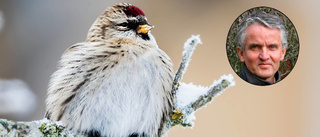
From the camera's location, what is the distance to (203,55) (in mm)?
886

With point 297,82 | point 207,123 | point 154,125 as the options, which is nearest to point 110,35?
point 154,125

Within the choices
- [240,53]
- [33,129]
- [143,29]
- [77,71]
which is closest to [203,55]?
[240,53]

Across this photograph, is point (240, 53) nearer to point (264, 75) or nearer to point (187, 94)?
point (264, 75)

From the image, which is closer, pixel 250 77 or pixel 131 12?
pixel 131 12

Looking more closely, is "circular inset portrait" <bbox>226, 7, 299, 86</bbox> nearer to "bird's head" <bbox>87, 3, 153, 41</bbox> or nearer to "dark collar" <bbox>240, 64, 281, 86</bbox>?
"dark collar" <bbox>240, 64, 281, 86</bbox>

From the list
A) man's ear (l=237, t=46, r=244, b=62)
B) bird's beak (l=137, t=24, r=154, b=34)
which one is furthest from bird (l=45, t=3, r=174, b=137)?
man's ear (l=237, t=46, r=244, b=62)

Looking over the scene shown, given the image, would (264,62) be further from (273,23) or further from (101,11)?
(101,11)

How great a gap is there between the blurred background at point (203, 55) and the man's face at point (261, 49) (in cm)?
5

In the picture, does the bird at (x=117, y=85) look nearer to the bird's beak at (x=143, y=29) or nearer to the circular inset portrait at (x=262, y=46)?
the bird's beak at (x=143, y=29)

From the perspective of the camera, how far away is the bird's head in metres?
0.74

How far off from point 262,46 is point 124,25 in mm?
344

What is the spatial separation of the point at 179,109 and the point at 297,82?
34 cm

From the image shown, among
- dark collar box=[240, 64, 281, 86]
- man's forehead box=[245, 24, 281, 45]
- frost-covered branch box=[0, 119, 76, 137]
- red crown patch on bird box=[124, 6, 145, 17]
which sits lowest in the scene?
frost-covered branch box=[0, 119, 76, 137]

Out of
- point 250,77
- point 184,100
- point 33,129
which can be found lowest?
point 33,129
